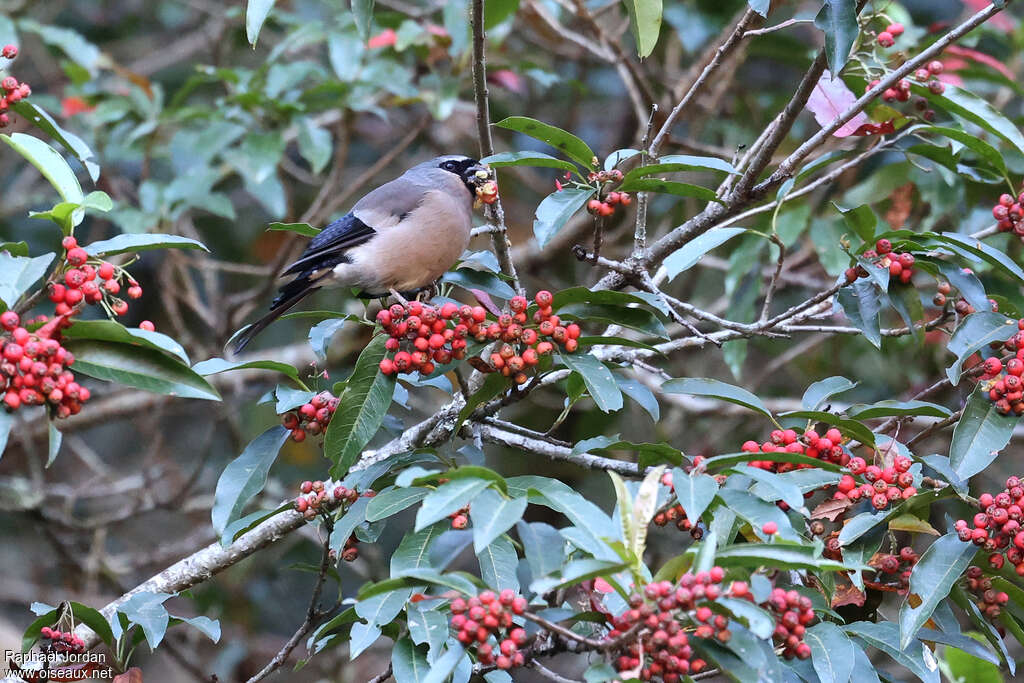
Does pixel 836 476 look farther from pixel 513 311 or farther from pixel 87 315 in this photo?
Result: pixel 87 315

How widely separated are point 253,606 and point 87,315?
1.75 metres

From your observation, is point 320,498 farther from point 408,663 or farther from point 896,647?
point 896,647

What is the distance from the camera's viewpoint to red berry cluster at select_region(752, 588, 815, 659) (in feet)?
5.57

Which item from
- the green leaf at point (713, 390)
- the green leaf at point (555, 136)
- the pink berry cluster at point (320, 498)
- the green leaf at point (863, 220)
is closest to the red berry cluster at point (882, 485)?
the green leaf at point (713, 390)

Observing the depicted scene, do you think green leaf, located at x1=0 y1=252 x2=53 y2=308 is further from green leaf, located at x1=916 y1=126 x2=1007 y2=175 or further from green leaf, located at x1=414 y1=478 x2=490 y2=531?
green leaf, located at x1=916 y1=126 x2=1007 y2=175

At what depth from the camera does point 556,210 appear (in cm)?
220

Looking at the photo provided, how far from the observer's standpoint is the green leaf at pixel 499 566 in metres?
1.89

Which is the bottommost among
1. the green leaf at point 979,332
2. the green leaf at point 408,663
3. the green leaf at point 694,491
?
the green leaf at point 408,663

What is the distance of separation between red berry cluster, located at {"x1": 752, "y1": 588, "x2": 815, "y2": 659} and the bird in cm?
146

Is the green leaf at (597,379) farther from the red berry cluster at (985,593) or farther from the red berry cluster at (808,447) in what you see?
the red berry cluster at (985,593)

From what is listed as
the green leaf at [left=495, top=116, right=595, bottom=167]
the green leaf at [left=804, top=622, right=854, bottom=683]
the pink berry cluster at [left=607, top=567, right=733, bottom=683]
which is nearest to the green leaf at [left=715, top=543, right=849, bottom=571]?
the pink berry cluster at [left=607, top=567, right=733, bottom=683]

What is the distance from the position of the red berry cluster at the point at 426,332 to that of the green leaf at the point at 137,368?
41cm

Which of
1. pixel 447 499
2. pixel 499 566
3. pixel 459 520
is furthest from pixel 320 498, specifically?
pixel 447 499

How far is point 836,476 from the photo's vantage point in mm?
2094
